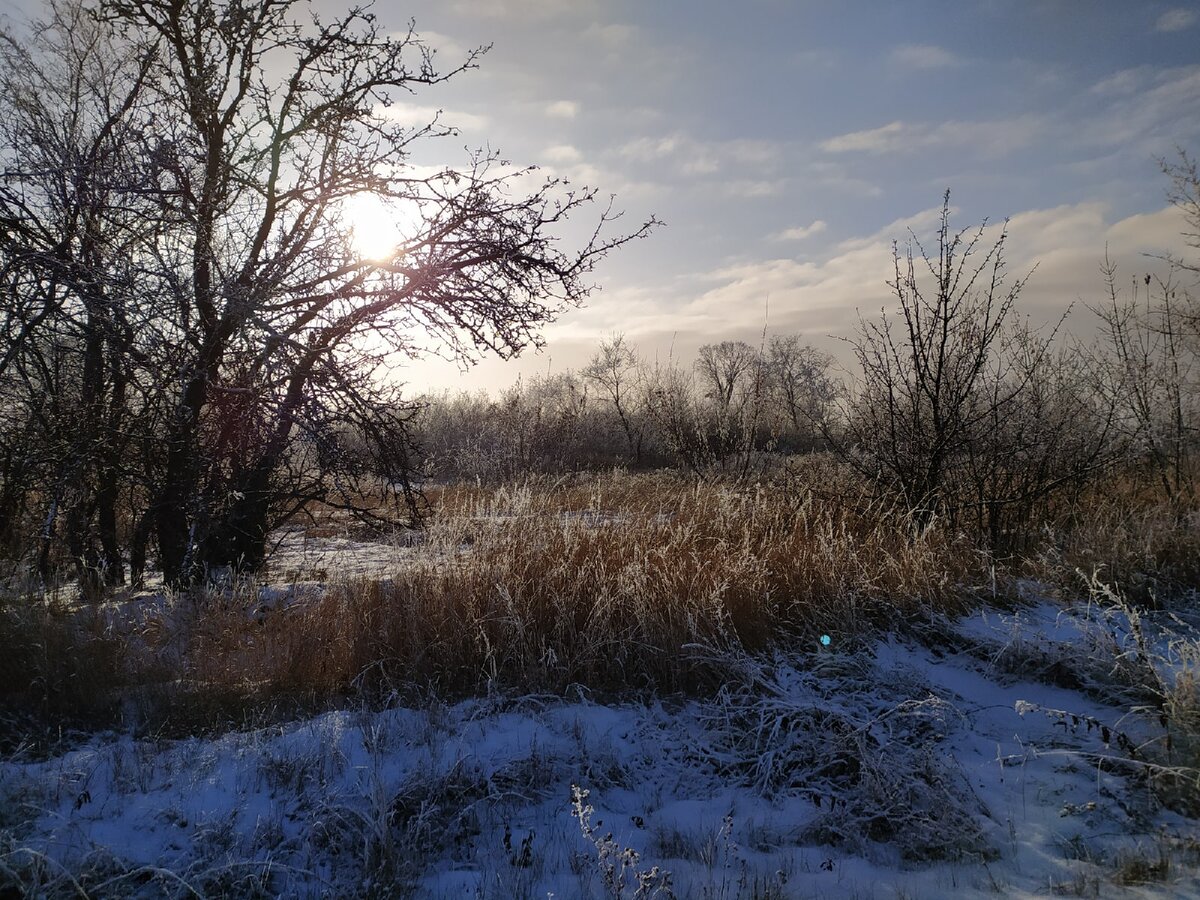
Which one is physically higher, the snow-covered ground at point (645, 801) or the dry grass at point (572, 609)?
the dry grass at point (572, 609)

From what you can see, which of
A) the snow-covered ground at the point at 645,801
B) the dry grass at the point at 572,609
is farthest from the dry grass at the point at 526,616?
the snow-covered ground at the point at 645,801

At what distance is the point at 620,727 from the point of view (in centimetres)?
379

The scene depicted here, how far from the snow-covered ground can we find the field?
0.6 inches

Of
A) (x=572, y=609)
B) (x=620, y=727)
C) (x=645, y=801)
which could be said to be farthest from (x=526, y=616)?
(x=645, y=801)

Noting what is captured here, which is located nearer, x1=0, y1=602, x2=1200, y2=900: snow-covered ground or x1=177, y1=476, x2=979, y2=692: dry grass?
x1=0, y1=602, x2=1200, y2=900: snow-covered ground

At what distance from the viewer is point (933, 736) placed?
142 inches

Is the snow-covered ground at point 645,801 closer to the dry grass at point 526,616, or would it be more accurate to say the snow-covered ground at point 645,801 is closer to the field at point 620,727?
the field at point 620,727

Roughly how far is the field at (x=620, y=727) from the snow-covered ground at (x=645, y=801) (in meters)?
0.02

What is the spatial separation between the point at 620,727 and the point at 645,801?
1.70 ft

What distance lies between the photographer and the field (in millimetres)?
2758

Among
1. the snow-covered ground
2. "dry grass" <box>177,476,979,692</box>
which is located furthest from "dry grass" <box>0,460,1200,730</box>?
the snow-covered ground

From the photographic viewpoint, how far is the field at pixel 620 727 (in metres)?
2.76

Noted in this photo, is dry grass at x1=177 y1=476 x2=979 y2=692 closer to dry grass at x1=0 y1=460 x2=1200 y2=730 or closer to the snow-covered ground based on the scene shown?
dry grass at x1=0 y1=460 x2=1200 y2=730

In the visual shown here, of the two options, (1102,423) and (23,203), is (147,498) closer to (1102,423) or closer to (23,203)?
(23,203)
